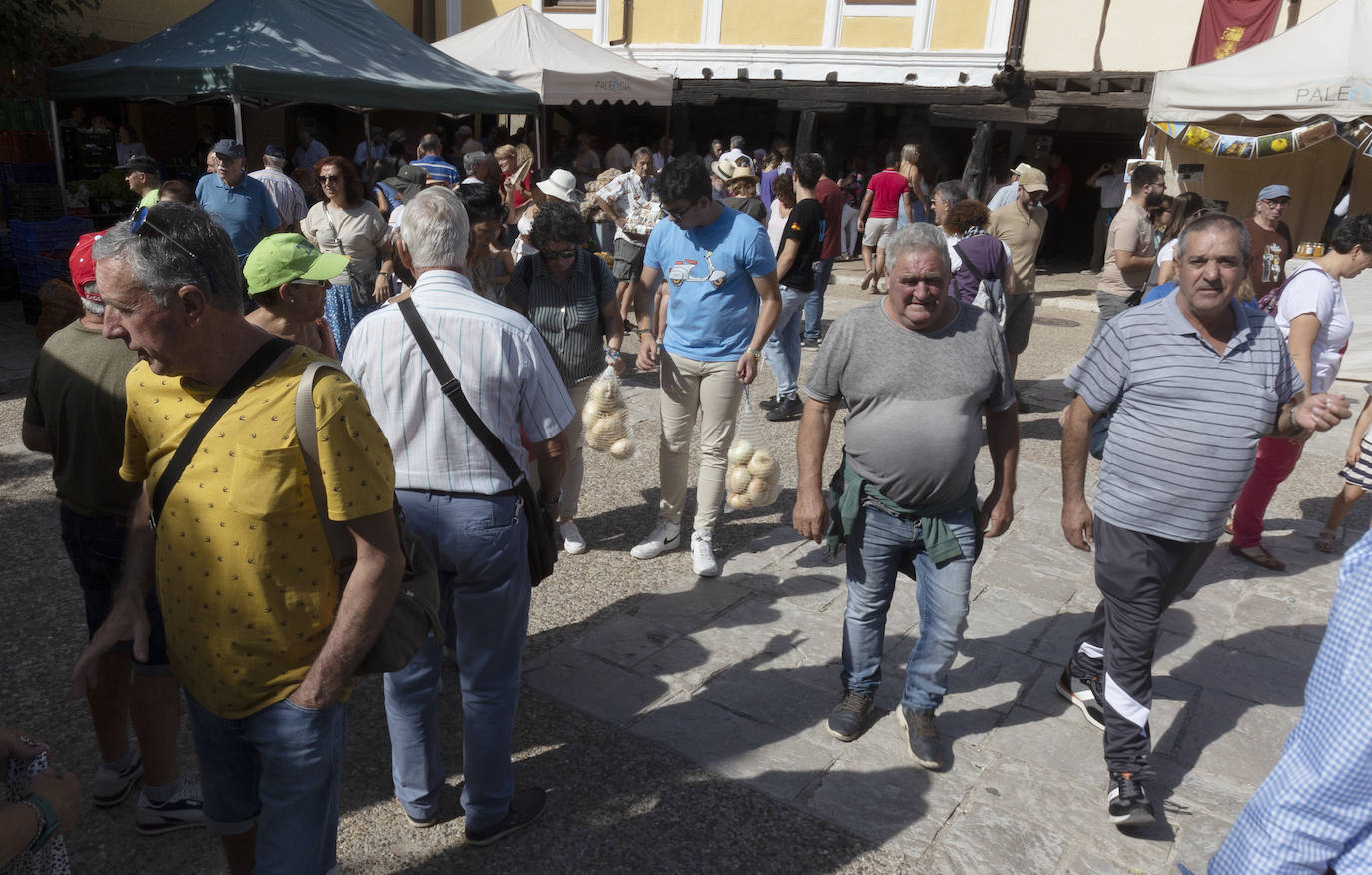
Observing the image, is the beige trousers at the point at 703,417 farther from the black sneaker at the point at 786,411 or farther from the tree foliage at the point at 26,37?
the tree foliage at the point at 26,37

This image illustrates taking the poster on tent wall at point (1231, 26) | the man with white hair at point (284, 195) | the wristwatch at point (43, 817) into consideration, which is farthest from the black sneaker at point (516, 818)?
the poster on tent wall at point (1231, 26)

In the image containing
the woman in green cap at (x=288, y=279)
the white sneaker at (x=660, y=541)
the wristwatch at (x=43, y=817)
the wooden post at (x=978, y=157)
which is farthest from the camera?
the wooden post at (x=978, y=157)

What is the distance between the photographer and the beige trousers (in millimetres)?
4602

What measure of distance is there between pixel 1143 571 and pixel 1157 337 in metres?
0.74

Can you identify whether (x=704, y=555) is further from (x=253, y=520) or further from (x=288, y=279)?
(x=253, y=520)

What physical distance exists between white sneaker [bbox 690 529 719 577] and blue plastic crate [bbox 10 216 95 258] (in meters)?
7.87

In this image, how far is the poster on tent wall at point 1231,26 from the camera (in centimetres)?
1348

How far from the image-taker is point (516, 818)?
2859 mm

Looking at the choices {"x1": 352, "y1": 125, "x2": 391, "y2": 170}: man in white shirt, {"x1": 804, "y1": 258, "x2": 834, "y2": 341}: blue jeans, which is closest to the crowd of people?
{"x1": 804, "y1": 258, "x2": 834, "y2": 341}: blue jeans

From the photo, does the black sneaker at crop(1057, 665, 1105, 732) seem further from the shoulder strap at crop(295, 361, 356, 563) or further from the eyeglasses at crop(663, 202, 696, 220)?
the shoulder strap at crop(295, 361, 356, 563)

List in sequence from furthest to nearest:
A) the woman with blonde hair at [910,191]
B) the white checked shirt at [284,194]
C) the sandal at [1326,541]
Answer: the woman with blonde hair at [910,191], the white checked shirt at [284,194], the sandal at [1326,541]

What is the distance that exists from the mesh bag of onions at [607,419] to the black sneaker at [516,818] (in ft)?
7.59

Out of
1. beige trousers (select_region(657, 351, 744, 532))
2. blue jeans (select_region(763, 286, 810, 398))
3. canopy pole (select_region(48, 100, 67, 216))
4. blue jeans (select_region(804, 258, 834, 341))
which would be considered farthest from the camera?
canopy pole (select_region(48, 100, 67, 216))

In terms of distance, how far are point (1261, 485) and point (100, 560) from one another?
17.6 ft
